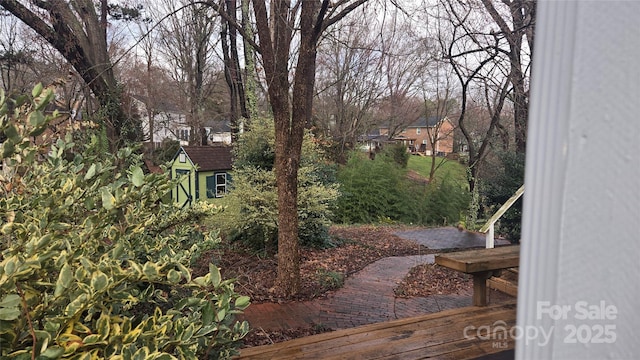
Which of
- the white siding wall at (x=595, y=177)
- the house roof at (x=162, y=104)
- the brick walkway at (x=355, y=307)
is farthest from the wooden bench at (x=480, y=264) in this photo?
the house roof at (x=162, y=104)

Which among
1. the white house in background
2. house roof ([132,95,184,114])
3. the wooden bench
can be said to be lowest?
the wooden bench

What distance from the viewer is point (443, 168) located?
13336 mm

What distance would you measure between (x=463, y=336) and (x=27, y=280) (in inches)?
81.1

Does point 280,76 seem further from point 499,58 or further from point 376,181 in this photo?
point 376,181

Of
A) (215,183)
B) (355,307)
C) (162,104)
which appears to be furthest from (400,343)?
(162,104)

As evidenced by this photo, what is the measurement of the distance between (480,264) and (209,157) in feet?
37.9

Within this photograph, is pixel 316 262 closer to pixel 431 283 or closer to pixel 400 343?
pixel 431 283

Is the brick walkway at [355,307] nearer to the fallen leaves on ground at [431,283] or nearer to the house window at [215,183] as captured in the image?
the fallen leaves on ground at [431,283]

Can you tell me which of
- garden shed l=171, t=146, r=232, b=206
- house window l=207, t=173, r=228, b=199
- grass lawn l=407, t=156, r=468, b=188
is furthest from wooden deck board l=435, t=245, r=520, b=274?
house window l=207, t=173, r=228, b=199

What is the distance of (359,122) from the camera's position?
1440 cm

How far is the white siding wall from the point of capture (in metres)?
0.42

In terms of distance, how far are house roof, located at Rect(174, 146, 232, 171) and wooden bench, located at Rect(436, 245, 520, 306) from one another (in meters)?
10.9

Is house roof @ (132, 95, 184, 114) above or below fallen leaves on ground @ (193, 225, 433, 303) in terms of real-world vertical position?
above

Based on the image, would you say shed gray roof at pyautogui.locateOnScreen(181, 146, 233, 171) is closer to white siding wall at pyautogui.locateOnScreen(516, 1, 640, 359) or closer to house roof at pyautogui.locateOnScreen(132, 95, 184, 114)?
house roof at pyautogui.locateOnScreen(132, 95, 184, 114)
